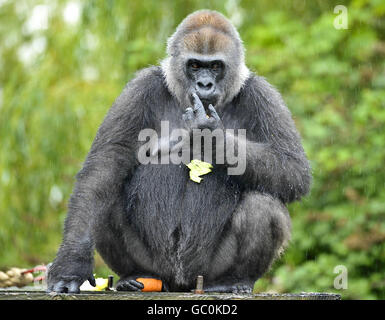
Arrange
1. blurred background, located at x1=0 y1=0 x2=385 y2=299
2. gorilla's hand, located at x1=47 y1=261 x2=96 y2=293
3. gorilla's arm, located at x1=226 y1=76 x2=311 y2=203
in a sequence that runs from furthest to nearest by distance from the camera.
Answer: blurred background, located at x1=0 y1=0 x2=385 y2=299 → gorilla's arm, located at x1=226 y1=76 x2=311 y2=203 → gorilla's hand, located at x1=47 y1=261 x2=96 y2=293

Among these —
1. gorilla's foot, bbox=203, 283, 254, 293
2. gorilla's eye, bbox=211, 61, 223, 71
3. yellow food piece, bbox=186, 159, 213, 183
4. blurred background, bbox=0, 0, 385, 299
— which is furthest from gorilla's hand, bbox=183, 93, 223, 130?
blurred background, bbox=0, 0, 385, 299

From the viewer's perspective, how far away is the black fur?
189 inches

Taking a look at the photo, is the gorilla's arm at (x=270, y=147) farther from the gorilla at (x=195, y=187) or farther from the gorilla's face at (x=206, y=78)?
the gorilla's face at (x=206, y=78)

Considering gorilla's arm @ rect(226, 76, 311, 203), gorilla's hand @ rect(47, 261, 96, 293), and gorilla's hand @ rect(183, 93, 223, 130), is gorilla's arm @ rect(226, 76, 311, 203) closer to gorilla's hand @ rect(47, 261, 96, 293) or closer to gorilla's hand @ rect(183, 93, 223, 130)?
gorilla's hand @ rect(183, 93, 223, 130)

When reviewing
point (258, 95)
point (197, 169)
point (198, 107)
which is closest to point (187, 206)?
point (197, 169)

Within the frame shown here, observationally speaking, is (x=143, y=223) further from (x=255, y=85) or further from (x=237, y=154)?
(x=255, y=85)

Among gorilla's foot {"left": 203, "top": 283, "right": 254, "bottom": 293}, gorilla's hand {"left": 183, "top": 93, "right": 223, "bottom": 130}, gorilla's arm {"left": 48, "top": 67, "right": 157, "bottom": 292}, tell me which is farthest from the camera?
gorilla's foot {"left": 203, "top": 283, "right": 254, "bottom": 293}

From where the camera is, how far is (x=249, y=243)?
4.77 m

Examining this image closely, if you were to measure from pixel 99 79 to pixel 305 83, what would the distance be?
2.95 meters

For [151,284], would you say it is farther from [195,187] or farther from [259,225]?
[259,225]

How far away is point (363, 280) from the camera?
8.34m

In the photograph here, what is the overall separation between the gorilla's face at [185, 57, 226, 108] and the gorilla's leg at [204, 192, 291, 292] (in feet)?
2.62

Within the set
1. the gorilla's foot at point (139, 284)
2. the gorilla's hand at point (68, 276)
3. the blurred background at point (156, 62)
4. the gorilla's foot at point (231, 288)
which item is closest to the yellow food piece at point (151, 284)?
the gorilla's foot at point (139, 284)

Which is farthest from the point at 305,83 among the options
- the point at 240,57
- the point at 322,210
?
the point at 240,57
